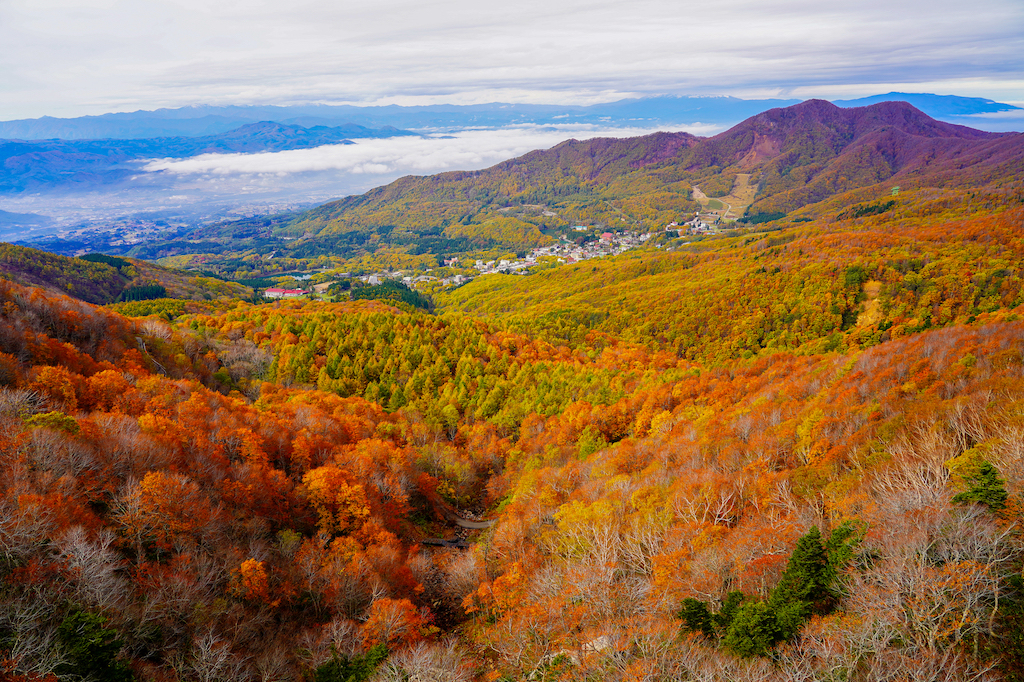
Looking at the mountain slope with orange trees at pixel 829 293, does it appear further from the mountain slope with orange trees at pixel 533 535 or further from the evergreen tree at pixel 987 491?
the evergreen tree at pixel 987 491

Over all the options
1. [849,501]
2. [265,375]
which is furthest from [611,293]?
[849,501]

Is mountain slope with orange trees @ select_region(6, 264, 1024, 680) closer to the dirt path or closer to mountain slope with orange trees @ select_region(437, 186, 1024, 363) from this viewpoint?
mountain slope with orange trees @ select_region(437, 186, 1024, 363)

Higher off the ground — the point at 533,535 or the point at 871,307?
the point at 871,307

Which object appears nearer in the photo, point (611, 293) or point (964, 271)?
point (964, 271)

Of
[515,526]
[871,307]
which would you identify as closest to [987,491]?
[515,526]

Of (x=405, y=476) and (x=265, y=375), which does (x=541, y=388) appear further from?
(x=265, y=375)

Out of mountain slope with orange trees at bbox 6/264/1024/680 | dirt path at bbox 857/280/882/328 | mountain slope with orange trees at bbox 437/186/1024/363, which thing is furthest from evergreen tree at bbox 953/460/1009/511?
dirt path at bbox 857/280/882/328

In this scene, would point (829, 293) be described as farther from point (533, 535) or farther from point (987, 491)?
point (987, 491)

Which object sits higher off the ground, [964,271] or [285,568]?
[964,271]
